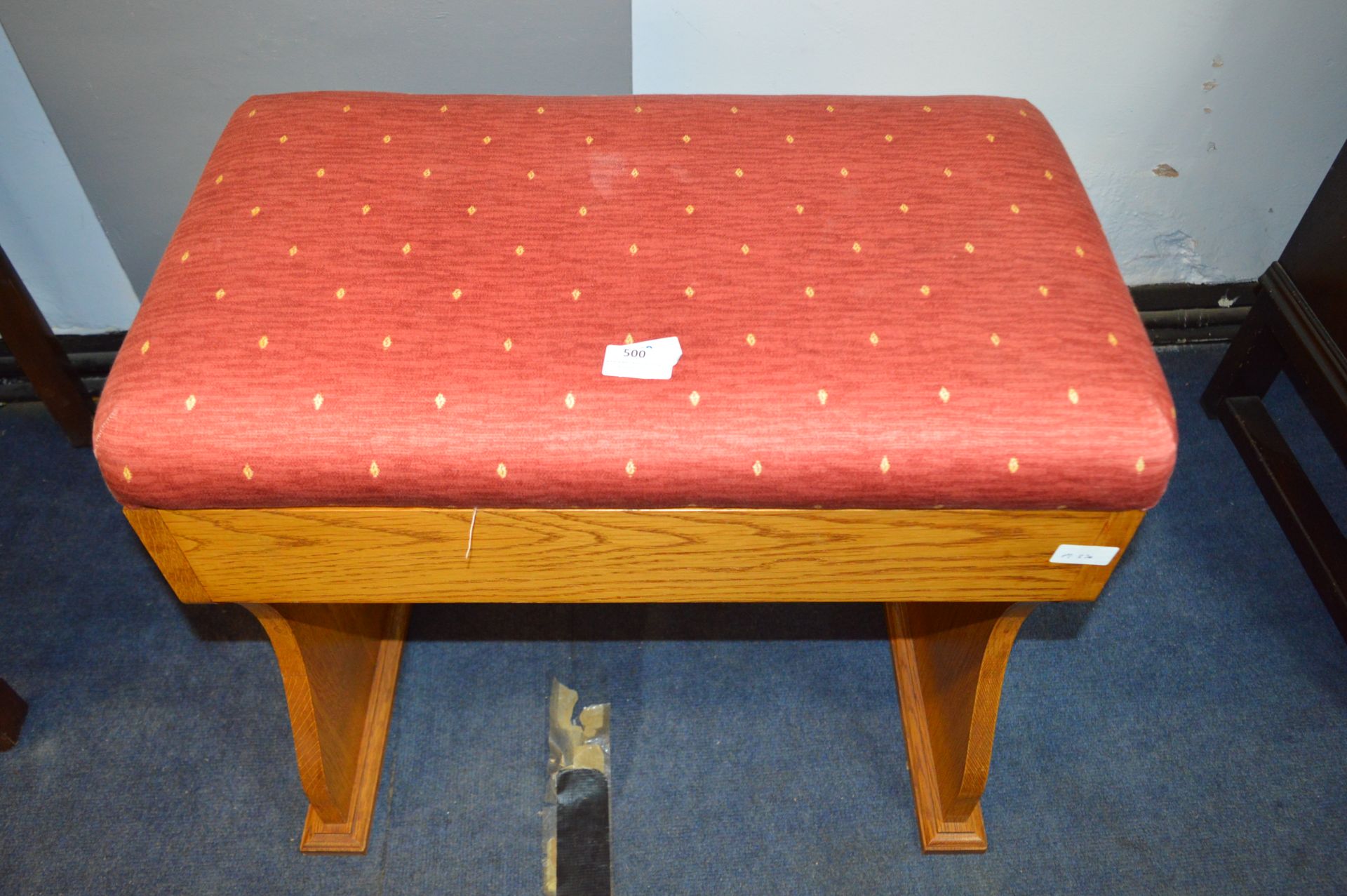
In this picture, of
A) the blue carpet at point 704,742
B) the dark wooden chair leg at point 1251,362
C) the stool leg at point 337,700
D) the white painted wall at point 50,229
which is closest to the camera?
the stool leg at point 337,700

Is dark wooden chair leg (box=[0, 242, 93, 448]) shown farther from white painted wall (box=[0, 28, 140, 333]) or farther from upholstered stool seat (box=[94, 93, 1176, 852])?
upholstered stool seat (box=[94, 93, 1176, 852])

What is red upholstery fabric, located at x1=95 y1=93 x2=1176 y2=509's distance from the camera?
75cm

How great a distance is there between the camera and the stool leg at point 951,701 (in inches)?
40.2

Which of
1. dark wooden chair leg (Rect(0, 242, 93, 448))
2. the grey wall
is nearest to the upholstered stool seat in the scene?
the grey wall

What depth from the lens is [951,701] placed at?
1.14m

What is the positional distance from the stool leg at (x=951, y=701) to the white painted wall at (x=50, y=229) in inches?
45.7

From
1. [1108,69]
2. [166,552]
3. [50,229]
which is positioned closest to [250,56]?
[50,229]

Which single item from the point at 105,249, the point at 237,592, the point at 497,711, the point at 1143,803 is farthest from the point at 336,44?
the point at 1143,803

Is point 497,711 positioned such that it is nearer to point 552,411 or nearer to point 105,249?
point 552,411

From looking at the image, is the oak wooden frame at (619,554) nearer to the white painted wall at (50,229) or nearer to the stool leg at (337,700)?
the stool leg at (337,700)

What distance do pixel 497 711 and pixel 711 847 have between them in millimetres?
297

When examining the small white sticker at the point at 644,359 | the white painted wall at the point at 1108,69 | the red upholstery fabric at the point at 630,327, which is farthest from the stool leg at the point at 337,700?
the white painted wall at the point at 1108,69

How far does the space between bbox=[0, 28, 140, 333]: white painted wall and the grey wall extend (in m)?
0.04

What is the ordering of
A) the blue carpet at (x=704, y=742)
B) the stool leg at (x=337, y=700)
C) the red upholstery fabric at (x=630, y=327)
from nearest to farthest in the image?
1. the red upholstery fabric at (x=630, y=327)
2. the stool leg at (x=337, y=700)
3. the blue carpet at (x=704, y=742)
